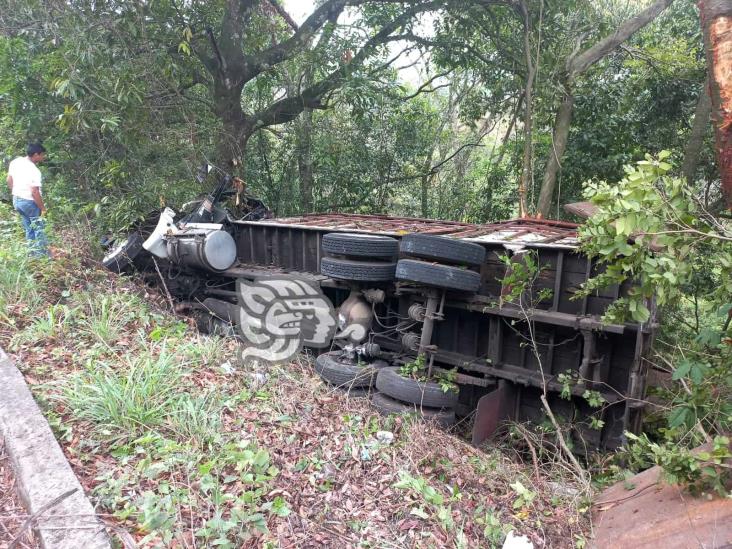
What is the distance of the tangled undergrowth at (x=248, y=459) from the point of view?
2.43 metres

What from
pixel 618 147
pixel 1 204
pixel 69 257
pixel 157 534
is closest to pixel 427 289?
pixel 157 534

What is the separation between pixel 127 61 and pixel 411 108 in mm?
6580

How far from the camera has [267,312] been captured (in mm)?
6141

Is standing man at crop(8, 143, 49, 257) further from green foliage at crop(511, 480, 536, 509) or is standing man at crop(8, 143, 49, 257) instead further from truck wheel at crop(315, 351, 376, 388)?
green foliage at crop(511, 480, 536, 509)

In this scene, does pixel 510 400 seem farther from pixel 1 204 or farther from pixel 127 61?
pixel 1 204

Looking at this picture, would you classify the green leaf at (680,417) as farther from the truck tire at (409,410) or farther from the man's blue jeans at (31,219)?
the man's blue jeans at (31,219)

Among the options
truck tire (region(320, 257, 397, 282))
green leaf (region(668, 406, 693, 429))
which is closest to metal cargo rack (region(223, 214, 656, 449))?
truck tire (region(320, 257, 397, 282))

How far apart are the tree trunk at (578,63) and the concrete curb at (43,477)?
726cm

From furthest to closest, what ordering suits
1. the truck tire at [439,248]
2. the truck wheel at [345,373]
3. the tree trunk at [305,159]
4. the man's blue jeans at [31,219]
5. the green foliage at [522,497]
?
the tree trunk at [305,159]
the man's blue jeans at [31,219]
the truck wheel at [345,373]
the truck tire at [439,248]
the green foliage at [522,497]

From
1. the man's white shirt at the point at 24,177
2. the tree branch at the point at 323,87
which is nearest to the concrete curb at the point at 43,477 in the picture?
the man's white shirt at the point at 24,177

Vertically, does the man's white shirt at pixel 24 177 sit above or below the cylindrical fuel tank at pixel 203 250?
above

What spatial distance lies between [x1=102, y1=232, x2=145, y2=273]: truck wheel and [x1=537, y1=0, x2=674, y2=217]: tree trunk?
6036 millimetres

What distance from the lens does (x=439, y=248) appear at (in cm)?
435
